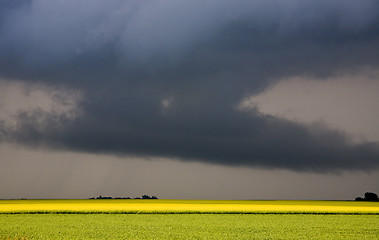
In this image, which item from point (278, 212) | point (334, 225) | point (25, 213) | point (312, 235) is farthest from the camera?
point (278, 212)

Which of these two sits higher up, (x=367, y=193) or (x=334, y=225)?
(x=367, y=193)

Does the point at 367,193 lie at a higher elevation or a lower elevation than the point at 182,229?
higher

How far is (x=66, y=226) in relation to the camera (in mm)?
32688

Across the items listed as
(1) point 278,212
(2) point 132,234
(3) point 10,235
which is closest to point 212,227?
(2) point 132,234

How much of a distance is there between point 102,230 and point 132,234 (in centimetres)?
339

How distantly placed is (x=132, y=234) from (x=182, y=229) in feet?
16.1

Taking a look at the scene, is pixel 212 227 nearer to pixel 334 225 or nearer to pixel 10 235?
pixel 334 225

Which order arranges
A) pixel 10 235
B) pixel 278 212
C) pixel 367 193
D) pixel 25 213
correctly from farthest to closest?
pixel 367 193 < pixel 278 212 < pixel 25 213 < pixel 10 235

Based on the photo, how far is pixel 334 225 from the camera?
1421 inches

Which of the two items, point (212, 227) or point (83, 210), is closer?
point (212, 227)

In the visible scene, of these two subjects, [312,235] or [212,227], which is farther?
[212,227]

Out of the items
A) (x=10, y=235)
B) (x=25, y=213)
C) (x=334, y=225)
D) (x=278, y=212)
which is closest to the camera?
(x=10, y=235)

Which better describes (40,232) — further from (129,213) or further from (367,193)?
(367,193)

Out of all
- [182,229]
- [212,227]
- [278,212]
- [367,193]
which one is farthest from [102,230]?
[367,193]
